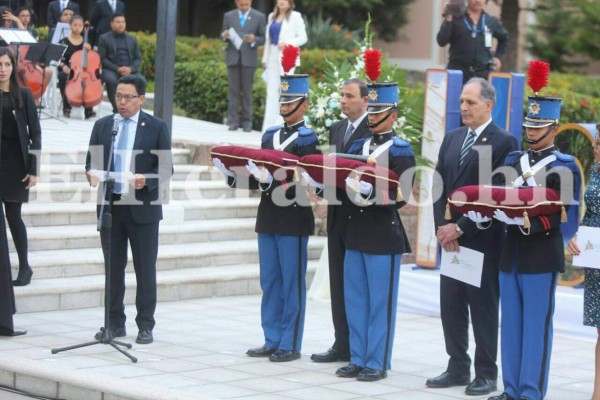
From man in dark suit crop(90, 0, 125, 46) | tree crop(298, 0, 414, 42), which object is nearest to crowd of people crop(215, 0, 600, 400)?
man in dark suit crop(90, 0, 125, 46)

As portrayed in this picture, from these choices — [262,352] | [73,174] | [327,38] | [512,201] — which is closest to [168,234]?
[73,174]

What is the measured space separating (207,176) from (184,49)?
28.1 ft

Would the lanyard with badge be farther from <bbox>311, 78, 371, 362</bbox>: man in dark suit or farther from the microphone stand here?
the microphone stand

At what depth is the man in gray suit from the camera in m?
16.9

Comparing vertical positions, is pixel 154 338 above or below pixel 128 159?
below

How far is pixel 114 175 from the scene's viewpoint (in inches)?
355

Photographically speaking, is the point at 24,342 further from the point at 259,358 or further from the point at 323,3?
the point at 323,3

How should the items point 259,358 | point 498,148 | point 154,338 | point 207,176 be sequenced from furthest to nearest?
1. point 207,176
2. point 154,338
3. point 259,358
4. point 498,148

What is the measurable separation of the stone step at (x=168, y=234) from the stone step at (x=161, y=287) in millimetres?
546

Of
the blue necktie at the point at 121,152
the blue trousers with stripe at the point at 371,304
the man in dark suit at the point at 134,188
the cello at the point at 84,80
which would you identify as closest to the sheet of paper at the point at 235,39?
the cello at the point at 84,80

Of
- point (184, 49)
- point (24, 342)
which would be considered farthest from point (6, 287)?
point (184, 49)

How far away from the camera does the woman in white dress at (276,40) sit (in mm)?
16141

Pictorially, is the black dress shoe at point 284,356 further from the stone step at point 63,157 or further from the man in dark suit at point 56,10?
the man in dark suit at point 56,10

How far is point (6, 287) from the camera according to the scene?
369 inches
